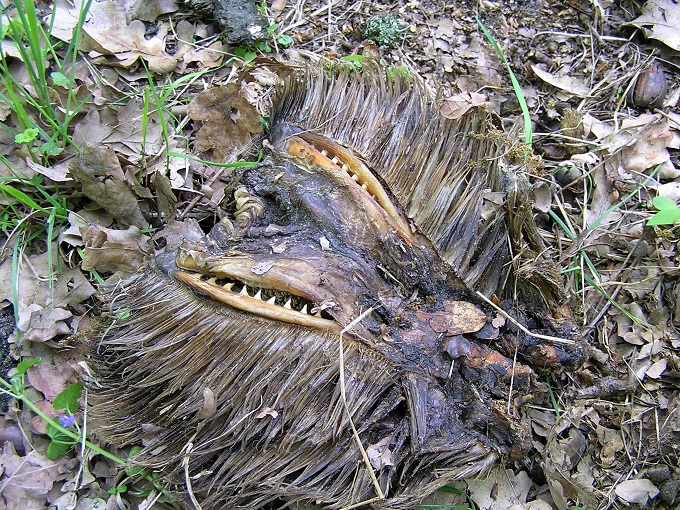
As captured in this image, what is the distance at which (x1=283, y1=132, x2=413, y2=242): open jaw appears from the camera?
8.59ft

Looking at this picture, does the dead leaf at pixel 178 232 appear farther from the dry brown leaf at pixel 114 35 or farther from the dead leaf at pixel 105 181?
the dry brown leaf at pixel 114 35

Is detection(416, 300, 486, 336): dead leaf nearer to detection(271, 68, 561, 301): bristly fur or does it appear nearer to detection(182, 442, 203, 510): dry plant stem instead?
detection(271, 68, 561, 301): bristly fur

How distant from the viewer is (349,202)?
8.45 feet

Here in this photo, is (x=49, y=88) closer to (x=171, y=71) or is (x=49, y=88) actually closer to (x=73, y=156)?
(x=73, y=156)

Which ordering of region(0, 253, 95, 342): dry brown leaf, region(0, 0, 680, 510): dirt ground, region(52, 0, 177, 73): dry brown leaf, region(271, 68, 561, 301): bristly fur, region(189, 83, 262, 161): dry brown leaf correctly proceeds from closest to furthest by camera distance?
region(271, 68, 561, 301): bristly fur < region(0, 0, 680, 510): dirt ground < region(0, 253, 95, 342): dry brown leaf < region(189, 83, 262, 161): dry brown leaf < region(52, 0, 177, 73): dry brown leaf

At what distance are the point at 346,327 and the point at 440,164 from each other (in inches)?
38.9

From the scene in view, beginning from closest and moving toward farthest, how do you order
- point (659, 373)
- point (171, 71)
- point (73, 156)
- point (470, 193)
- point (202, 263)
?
point (202, 263) < point (470, 193) < point (659, 373) < point (73, 156) < point (171, 71)

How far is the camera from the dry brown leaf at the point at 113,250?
3.04 m

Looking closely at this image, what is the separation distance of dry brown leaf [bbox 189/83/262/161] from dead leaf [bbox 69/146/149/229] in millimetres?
527

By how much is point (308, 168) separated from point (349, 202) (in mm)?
308

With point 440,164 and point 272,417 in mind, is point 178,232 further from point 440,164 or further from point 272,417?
point 440,164

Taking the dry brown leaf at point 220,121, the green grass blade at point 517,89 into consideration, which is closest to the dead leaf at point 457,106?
the green grass blade at point 517,89

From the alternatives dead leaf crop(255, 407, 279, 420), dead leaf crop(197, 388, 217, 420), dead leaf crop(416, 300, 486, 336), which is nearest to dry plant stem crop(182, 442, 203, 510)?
dead leaf crop(197, 388, 217, 420)

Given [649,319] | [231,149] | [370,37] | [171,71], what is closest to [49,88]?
[171,71]
